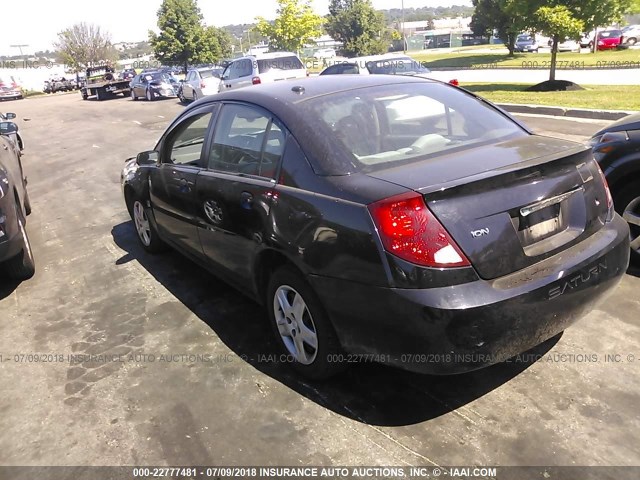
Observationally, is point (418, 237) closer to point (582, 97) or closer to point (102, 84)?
point (582, 97)

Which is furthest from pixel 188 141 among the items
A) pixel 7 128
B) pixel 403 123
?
pixel 7 128

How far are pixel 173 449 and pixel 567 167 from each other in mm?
2544

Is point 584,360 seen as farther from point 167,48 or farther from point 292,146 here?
point 167,48

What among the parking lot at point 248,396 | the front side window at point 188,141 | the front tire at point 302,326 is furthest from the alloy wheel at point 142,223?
the front tire at point 302,326

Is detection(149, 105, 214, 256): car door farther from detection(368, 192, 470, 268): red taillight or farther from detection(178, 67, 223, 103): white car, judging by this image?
detection(178, 67, 223, 103): white car

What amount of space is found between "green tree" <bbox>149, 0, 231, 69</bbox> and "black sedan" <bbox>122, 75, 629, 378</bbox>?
41.6m

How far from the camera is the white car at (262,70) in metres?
18.3

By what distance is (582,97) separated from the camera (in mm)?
14719

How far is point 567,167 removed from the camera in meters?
2.90

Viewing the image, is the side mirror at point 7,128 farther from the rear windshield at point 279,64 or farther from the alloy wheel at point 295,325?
the rear windshield at point 279,64

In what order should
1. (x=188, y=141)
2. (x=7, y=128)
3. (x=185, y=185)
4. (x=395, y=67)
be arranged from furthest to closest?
(x=395, y=67) < (x=7, y=128) < (x=188, y=141) < (x=185, y=185)

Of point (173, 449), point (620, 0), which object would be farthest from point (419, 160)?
point (620, 0)

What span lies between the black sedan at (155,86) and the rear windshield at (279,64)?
10756mm

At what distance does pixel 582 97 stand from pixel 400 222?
1443 cm
